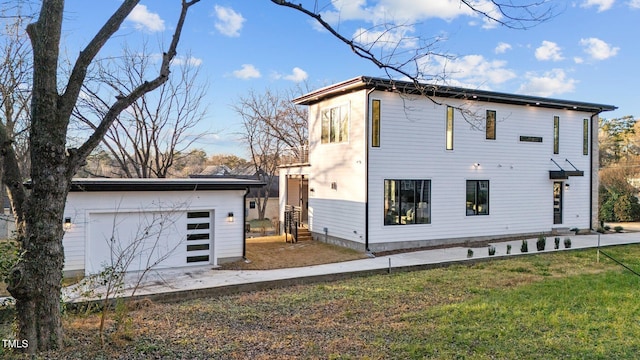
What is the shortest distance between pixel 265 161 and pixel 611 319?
70.4 ft

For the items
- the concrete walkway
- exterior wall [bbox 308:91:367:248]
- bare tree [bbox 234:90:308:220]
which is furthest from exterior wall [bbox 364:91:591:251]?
bare tree [bbox 234:90:308:220]

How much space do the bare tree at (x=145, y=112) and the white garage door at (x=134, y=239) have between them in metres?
8.66

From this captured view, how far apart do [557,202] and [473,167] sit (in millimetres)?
4819

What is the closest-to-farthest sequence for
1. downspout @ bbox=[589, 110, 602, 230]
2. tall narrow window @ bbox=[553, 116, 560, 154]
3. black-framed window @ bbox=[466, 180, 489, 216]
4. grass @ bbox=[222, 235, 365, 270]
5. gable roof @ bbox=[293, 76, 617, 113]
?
grass @ bbox=[222, 235, 365, 270]
gable roof @ bbox=[293, 76, 617, 113]
black-framed window @ bbox=[466, 180, 489, 216]
tall narrow window @ bbox=[553, 116, 560, 154]
downspout @ bbox=[589, 110, 602, 230]

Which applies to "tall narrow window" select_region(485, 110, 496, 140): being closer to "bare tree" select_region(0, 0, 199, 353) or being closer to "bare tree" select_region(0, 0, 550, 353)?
"bare tree" select_region(0, 0, 550, 353)

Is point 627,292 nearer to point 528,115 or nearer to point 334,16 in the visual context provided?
point 334,16

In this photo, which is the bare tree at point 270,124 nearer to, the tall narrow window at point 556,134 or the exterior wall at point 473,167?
the exterior wall at point 473,167

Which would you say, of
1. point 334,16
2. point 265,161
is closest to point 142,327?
point 334,16

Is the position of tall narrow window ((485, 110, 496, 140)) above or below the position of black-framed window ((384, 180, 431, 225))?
above

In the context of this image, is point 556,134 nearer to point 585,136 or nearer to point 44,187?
point 585,136

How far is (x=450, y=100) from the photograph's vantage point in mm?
13656

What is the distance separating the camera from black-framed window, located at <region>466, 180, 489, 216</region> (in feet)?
46.2

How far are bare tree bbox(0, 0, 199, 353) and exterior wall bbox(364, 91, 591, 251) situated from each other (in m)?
9.30

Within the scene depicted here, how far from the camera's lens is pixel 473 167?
14070 mm
